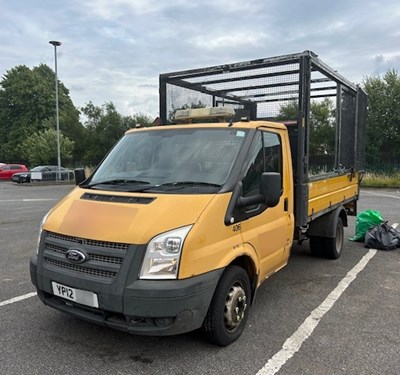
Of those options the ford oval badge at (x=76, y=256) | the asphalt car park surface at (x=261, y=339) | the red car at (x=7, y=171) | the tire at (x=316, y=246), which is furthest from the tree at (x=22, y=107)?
the ford oval badge at (x=76, y=256)

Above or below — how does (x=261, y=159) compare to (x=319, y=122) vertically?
below

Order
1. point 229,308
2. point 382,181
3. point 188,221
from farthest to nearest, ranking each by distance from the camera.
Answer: point 382,181
point 229,308
point 188,221

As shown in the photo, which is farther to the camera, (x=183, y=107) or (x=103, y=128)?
(x=103, y=128)

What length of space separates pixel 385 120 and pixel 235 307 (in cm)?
3136

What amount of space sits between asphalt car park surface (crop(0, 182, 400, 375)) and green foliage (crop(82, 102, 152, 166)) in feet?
111

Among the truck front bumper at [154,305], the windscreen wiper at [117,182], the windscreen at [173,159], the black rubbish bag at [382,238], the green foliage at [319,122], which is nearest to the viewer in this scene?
the truck front bumper at [154,305]

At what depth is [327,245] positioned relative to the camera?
254 inches

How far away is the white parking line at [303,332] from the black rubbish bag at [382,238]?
188cm

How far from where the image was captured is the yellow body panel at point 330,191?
515cm

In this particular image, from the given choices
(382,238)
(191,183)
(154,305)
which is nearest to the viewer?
(154,305)

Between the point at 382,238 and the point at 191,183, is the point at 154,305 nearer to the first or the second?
the point at 191,183

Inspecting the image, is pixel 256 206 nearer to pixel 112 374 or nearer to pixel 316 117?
pixel 112 374

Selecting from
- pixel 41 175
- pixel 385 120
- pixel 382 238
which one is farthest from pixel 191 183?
pixel 385 120

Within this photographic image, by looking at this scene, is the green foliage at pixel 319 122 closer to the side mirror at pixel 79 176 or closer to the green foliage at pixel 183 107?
the green foliage at pixel 183 107
